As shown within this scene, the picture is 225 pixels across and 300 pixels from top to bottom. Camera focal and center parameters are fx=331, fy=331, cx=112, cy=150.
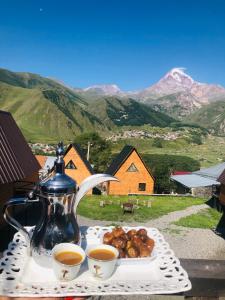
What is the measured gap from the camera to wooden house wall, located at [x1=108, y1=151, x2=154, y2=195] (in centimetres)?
4025

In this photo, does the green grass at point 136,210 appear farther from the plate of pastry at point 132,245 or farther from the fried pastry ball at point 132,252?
the fried pastry ball at point 132,252

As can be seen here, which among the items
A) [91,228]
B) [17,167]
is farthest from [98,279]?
[17,167]

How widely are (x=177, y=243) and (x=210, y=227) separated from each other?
592cm

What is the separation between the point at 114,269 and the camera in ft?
7.72

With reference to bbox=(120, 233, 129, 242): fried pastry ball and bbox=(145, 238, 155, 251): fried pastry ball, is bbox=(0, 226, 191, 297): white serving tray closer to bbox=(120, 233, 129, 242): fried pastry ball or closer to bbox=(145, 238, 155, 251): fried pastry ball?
bbox=(145, 238, 155, 251): fried pastry ball

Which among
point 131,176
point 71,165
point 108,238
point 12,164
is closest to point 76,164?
point 71,165

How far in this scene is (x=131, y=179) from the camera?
133 ft

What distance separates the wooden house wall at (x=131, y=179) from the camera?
40.2 m

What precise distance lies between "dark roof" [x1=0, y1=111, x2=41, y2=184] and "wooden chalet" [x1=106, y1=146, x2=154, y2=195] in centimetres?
2385

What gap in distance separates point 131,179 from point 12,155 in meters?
27.7

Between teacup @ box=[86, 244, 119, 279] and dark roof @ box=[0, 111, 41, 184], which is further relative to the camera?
dark roof @ box=[0, 111, 41, 184]

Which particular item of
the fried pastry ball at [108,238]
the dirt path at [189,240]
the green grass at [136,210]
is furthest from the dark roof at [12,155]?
the green grass at [136,210]

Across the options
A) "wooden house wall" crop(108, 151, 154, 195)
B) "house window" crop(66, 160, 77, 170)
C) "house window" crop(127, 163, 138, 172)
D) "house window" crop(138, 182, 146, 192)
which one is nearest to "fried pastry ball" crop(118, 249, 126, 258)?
"house window" crop(66, 160, 77, 170)

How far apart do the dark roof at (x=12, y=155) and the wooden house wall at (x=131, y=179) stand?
23.8 metres
